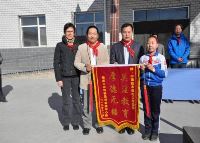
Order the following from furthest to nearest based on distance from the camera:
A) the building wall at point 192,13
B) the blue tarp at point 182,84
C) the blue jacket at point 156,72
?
the building wall at point 192,13, the blue tarp at point 182,84, the blue jacket at point 156,72

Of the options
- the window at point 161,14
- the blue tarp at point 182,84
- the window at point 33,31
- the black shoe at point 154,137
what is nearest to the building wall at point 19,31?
the window at point 33,31

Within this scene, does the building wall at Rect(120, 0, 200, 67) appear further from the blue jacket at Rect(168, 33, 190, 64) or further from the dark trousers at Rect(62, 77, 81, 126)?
the dark trousers at Rect(62, 77, 81, 126)

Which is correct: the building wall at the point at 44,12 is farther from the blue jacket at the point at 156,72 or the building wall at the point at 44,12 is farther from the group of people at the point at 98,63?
the blue jacket at the point at 156,72

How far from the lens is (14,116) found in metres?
5.70

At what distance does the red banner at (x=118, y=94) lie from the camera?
400 centimetres

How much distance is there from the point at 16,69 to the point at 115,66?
8.76 metres

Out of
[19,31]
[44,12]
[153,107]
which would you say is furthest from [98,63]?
[19,31]

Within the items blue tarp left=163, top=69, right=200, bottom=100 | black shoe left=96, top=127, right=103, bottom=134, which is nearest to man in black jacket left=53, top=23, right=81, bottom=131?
black shoe left=96, top=127, right=103, bottom=134

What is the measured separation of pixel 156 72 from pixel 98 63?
0.89 metres

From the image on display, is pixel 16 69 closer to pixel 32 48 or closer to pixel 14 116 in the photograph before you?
pixel 32 48

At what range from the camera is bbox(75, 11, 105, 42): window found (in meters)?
11.1

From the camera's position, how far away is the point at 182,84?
19.9 ft

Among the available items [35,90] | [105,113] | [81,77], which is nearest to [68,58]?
[81,77]

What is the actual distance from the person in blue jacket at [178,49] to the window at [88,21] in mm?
4959
